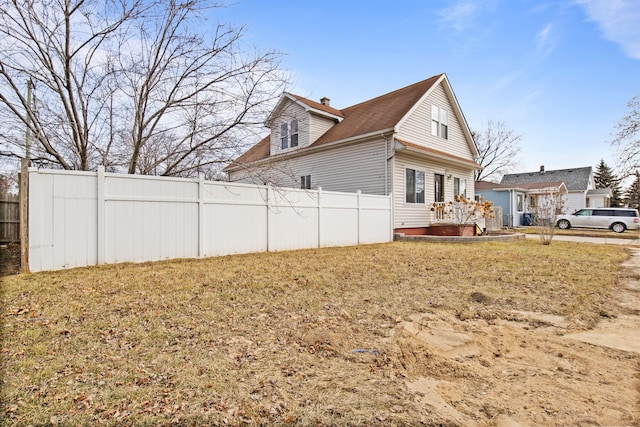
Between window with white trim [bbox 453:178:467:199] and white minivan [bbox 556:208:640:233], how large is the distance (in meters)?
10.6

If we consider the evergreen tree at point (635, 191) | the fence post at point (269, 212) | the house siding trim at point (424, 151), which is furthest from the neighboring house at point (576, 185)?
the fence post at point (269, 212)

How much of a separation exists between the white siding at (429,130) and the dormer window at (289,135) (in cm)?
513

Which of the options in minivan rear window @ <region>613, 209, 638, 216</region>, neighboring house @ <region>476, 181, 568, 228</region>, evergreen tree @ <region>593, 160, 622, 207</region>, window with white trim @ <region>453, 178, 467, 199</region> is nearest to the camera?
window with white trim @ <region>453, 178, 467, 199</region>

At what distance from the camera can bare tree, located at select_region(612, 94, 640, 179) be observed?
492 inches

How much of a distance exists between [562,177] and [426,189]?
94.0 ft

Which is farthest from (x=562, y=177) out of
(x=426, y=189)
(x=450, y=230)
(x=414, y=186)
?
(x=414, y=186)

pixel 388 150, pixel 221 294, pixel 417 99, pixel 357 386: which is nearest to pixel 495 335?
pixel 357 386

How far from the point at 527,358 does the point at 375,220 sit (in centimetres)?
890

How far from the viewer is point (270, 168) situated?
8.20 m

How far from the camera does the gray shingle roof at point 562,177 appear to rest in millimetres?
31797

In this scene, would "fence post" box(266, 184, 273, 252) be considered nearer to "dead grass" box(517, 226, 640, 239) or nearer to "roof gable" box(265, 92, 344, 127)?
"roof gable" box(265, 92, 344, 127)

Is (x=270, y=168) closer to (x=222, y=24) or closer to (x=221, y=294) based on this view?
(x=222, y=24)

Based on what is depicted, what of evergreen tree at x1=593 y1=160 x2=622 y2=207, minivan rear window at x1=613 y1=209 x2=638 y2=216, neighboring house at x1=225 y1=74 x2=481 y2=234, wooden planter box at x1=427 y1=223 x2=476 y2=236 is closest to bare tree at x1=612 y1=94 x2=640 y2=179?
neighboring house at x1=225 y1=74 x2=481 y2=234

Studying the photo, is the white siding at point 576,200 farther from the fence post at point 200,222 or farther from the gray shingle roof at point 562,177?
the fence post at point 200,222
